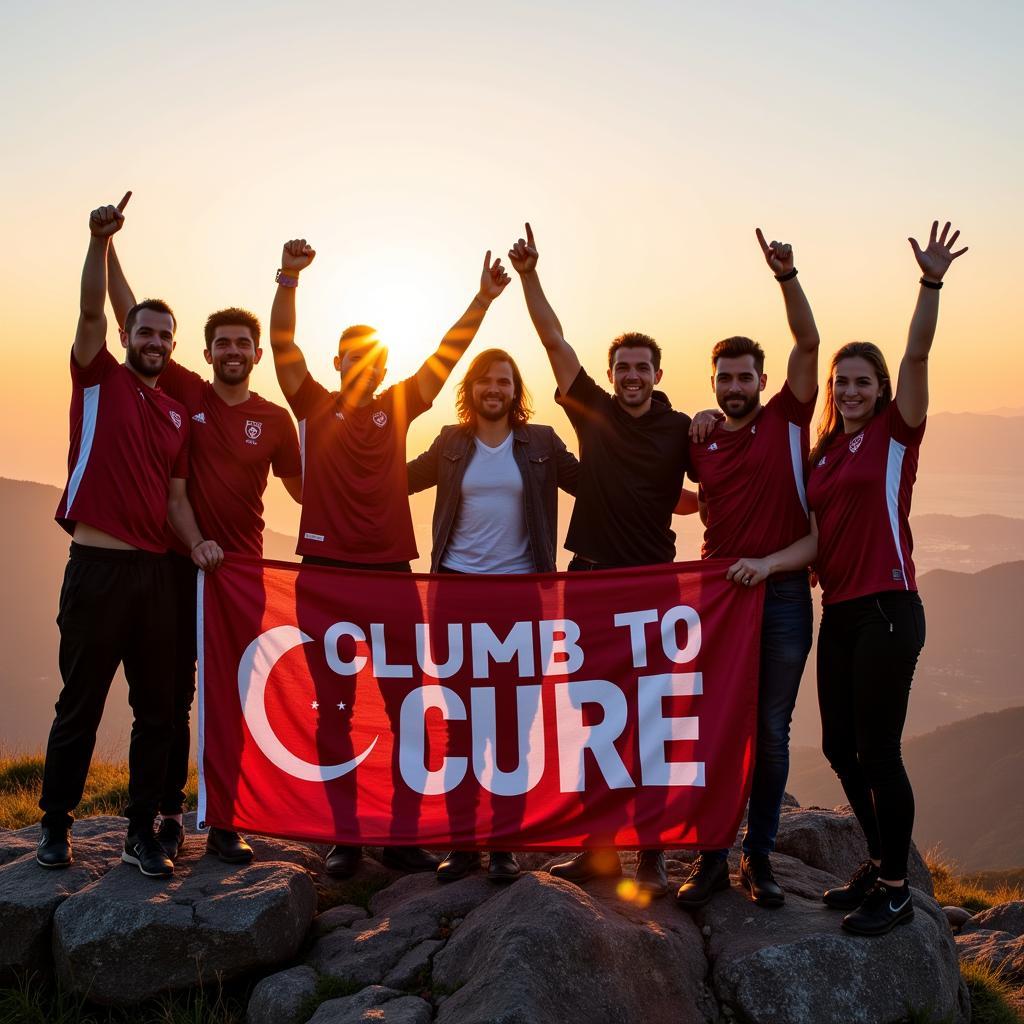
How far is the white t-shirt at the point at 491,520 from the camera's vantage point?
23.9 feet

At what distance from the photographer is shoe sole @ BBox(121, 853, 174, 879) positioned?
258 inches

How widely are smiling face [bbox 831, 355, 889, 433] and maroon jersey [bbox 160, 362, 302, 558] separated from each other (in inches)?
163

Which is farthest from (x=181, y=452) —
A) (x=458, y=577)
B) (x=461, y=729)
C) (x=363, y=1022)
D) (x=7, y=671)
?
(x=7, y=671)

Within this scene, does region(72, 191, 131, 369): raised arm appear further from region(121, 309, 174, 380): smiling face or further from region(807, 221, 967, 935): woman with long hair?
region(807, 221, 967, 935): woman with long hair

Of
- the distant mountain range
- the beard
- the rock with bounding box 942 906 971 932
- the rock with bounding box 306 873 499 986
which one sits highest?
the beard

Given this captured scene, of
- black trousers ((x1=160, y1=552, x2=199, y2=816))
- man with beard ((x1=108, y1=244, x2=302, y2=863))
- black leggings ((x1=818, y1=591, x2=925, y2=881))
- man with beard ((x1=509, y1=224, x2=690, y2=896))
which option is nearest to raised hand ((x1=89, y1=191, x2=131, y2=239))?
man with beard ((x1=108, y1=244, x2=302, y2=863))

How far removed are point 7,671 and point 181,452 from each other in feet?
669

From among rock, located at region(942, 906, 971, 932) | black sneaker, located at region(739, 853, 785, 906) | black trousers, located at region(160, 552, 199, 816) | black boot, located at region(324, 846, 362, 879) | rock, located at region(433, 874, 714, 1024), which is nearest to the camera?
rock, located at region(433, 874, 714, 1024)

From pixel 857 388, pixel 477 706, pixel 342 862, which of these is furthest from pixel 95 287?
pixel 857 388

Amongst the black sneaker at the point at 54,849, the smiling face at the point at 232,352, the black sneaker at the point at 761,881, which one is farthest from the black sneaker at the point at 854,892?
the smiling face at the point at 232,352

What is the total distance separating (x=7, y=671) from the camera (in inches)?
7239

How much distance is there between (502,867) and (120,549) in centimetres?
354

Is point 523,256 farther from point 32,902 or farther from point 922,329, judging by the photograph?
point 32,902

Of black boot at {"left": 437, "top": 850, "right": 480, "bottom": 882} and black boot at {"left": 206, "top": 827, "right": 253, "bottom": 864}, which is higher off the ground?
black boot at {"left": 206, "top": 827, "right": 253, "bottom": 864}
